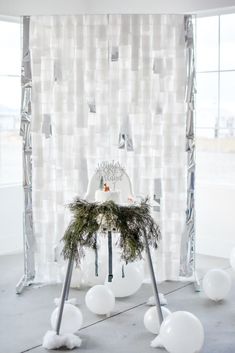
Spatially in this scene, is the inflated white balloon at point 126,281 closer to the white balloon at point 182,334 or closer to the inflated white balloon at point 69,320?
the inflated white balloon at point 69,320

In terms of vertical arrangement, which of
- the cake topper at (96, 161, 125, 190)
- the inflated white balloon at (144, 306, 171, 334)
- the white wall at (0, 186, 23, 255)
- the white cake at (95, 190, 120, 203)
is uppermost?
the cake topper at (96, 161, 125, 190)

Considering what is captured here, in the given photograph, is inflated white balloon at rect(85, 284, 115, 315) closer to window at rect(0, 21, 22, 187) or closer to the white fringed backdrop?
the white fringed backdrop

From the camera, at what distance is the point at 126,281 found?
3.76 meters

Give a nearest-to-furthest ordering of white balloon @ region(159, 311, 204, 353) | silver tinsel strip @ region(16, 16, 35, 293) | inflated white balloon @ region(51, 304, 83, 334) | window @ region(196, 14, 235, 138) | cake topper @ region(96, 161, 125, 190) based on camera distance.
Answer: white balloon @ region(159, 311, 204, 353), inflated white balloon @ region(51, 304, 83, 334), cake topper @ region(96, 161, 125, 190), silver tinsel strip @ region(16, 16, 35, 293), window @ region(196, 14, 235, 138)

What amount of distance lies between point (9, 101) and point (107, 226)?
2582 mm

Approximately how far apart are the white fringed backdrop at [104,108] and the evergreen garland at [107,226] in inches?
43.0

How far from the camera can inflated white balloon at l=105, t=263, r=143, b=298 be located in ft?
12.3

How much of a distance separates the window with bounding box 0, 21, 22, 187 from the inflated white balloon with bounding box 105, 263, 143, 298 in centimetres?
190

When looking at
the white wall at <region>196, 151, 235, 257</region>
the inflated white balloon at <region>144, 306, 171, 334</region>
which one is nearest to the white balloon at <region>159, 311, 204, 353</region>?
the inflated white balloon at <region>144, 306, 171, 334</region>

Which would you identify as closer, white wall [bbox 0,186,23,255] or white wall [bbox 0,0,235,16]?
white wall [bbox 0,0,235,16]

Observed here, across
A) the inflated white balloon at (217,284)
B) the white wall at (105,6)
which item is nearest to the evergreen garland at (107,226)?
the inflated white balloon at (217,284)

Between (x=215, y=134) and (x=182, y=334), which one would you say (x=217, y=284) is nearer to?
(x=182, y=334)

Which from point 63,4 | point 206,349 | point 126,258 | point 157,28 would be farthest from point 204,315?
point 63,4

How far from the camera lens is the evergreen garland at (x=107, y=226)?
3.02 meters
